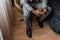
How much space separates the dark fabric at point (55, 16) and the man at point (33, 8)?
0.38 ft

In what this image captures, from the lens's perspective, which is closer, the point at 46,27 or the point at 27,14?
the point at 27,14

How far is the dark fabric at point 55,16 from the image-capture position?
66.1 inches

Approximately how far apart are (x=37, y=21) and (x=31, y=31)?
22 cm

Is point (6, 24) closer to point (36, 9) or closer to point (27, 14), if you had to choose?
point (27, 14)

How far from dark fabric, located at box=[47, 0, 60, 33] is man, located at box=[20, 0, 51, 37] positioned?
4.5 inches

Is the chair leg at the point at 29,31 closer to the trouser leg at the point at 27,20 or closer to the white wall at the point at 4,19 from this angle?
the trouser leg at the point at 27,20

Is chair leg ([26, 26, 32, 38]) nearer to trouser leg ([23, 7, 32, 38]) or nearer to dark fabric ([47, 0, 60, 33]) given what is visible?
trouser leg ([23, 7, 32, 38])

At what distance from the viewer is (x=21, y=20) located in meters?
1.98

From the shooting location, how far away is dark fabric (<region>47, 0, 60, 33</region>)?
1.68 m

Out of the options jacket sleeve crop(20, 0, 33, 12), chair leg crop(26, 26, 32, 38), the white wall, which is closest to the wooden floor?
chair leg crop(26, 26, 32, 38)

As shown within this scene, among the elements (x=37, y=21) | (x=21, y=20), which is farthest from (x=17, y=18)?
(x=37, y=21)

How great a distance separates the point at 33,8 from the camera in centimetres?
177

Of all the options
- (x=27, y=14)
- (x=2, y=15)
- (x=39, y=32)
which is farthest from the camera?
(x=39, y=32)

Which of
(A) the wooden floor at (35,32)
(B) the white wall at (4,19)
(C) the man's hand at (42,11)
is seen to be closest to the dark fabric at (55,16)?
(A) the wooden floor at (35,32)
